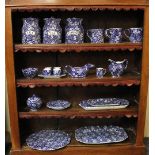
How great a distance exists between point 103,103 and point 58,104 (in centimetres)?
28

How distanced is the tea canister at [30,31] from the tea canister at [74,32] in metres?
0.17

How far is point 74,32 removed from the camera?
1.41 meters

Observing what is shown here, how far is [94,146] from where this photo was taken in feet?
4.86

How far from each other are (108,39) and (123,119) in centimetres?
56

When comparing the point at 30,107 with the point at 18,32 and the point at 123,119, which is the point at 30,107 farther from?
the point at 123,119

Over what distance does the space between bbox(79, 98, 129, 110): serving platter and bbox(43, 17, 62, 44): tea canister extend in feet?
1.36

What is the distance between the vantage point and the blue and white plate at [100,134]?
4.91ft

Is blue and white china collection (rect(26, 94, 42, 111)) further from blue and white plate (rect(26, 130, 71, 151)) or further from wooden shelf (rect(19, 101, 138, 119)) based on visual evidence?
blue and white plate (rect(26, 130, 71, 151))

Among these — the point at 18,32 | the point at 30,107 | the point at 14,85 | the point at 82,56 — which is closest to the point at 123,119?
the point at 82,56

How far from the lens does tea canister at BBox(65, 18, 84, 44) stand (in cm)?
141

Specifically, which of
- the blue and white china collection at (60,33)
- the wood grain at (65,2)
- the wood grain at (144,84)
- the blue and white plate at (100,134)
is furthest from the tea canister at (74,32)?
the blue and white plate at (100,134)

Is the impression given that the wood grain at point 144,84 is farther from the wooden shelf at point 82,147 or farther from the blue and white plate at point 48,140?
the blue and white plate at point 48,140

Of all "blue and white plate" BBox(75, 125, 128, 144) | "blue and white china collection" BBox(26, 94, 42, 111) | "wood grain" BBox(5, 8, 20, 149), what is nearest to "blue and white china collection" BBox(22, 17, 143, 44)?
"wood grain" BBox(5, 8, 20, 149)
